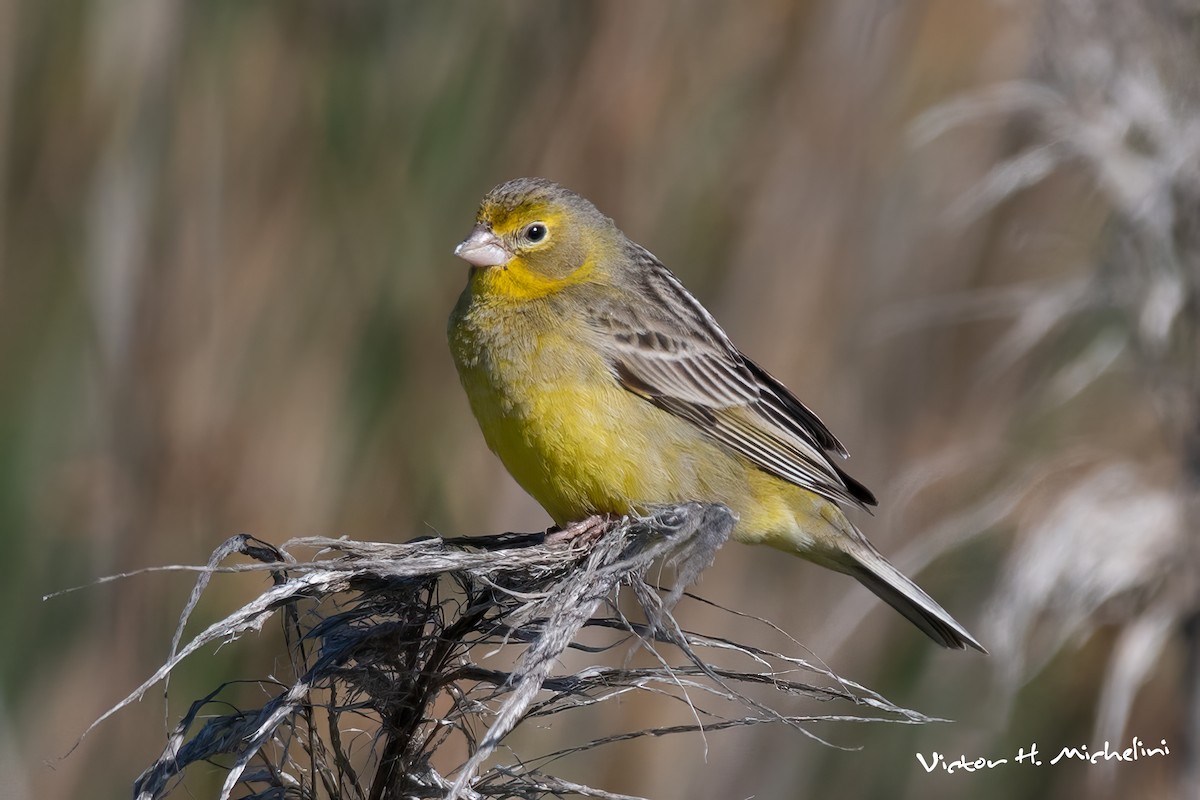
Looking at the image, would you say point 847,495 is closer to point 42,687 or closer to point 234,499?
point 234,499

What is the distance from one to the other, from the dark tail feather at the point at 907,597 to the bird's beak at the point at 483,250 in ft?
4.81

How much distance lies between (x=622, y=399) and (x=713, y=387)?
0.53 meters

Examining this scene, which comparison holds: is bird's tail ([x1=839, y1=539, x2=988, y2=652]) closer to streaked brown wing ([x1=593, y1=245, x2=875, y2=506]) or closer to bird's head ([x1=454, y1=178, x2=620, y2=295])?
streaked brown wing ([x1=593, y1=245, x2=875, y2=506])

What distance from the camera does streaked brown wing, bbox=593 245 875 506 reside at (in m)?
4.44

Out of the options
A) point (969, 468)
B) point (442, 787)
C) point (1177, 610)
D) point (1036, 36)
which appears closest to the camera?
point (442, 787)

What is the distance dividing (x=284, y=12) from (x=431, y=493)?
6.91ft

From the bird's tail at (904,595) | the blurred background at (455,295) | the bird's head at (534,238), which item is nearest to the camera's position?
the bird's tail at (904,595)

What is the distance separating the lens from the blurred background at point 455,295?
554cm

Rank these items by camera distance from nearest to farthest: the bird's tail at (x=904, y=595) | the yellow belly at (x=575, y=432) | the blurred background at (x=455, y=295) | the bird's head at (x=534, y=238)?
the yellow belly at (x=575, y=432) → the bird's tail at (x=904, y=595) → the bird's head at (x=534, y=238) → the blurred background at (x=455, y=295)

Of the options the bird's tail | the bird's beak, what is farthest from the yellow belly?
the bird's tail

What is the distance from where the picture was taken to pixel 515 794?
2580mm

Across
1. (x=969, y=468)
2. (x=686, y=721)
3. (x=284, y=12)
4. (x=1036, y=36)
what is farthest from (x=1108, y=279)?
(x=284, y=12)

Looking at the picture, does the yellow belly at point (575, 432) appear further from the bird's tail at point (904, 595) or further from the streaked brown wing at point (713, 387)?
the bird's tail at point (904, 595)

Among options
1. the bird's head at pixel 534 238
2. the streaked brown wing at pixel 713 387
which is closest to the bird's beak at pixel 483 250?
the bird's head at pixel 534 238
